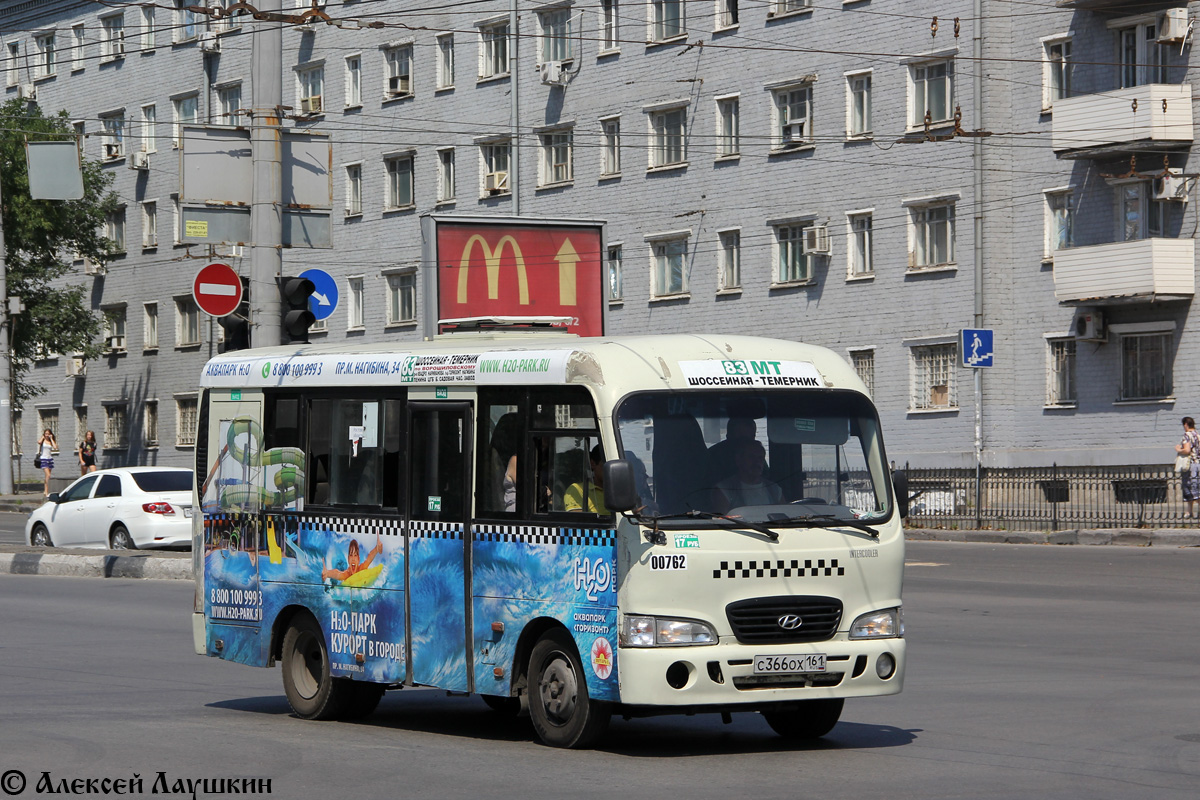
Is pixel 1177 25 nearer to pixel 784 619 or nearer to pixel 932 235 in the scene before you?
pixel 932 235

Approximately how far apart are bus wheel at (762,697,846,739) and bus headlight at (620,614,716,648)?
0.94 meters

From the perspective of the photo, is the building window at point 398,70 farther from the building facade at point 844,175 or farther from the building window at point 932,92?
the building window at point 932,92

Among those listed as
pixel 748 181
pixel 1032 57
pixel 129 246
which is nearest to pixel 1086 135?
pixel 1032 57

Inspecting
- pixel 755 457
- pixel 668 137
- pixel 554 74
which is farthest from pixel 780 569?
pixel 554 74

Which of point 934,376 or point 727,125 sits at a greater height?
point 727,125

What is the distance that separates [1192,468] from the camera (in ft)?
105

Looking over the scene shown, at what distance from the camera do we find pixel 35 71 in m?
68.9

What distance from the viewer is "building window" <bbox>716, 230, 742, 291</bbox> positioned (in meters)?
46.2

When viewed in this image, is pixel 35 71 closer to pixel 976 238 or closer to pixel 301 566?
pixel 976 238

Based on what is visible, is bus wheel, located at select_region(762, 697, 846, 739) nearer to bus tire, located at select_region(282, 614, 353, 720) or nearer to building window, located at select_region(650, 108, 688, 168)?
bus tire, located at select_region(282, 614, 353, 720)

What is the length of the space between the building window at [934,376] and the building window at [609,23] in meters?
12.5

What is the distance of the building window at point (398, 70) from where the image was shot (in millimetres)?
54812

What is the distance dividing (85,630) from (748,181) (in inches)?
1209

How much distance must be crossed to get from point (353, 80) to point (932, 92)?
2174cm
